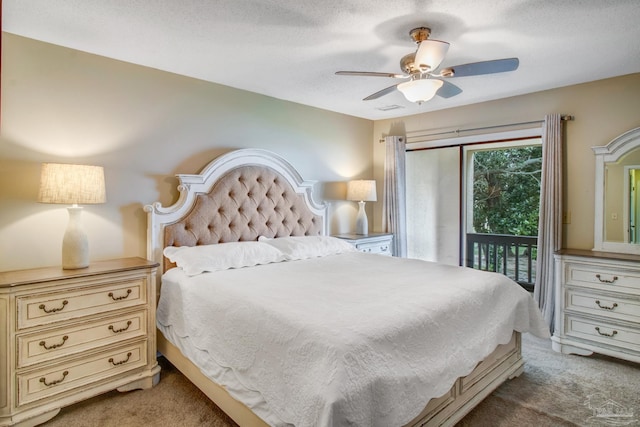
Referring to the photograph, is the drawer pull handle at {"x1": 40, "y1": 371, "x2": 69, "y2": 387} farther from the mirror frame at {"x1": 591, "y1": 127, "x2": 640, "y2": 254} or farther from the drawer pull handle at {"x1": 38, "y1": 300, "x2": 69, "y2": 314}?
the mirror frame at {"x1": 591, "y1": 127, "x2": 640, "y2": 254}

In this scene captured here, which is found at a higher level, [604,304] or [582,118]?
[582,118]

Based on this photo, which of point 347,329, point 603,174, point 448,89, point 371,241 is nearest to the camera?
point 347,329

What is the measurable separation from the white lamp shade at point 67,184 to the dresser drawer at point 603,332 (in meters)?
3.99

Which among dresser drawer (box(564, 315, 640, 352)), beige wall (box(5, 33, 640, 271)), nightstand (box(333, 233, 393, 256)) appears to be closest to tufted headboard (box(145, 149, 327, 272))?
beige wall (box(5, 33, 640, 271))

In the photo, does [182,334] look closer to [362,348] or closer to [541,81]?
[362,348]

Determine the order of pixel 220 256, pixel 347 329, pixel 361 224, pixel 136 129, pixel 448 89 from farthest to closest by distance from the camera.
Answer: pixel 361 224
pixel 136 129
pixel 220 256
pixel 448 89
pixel 347 329

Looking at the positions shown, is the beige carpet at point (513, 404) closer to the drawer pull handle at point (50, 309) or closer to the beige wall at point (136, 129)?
the drawer pull handle at point (50, 309)

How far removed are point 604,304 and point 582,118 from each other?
1.73 meters

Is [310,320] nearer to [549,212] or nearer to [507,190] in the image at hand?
[549,212]

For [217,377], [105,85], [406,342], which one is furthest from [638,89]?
[105,85]

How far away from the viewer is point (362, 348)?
1.55m

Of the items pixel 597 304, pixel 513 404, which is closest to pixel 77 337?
pixel 513 404

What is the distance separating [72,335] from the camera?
2268 millimetres

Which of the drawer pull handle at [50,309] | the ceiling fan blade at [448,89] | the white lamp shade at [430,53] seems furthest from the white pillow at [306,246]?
the white lamp shade at [430,53]
